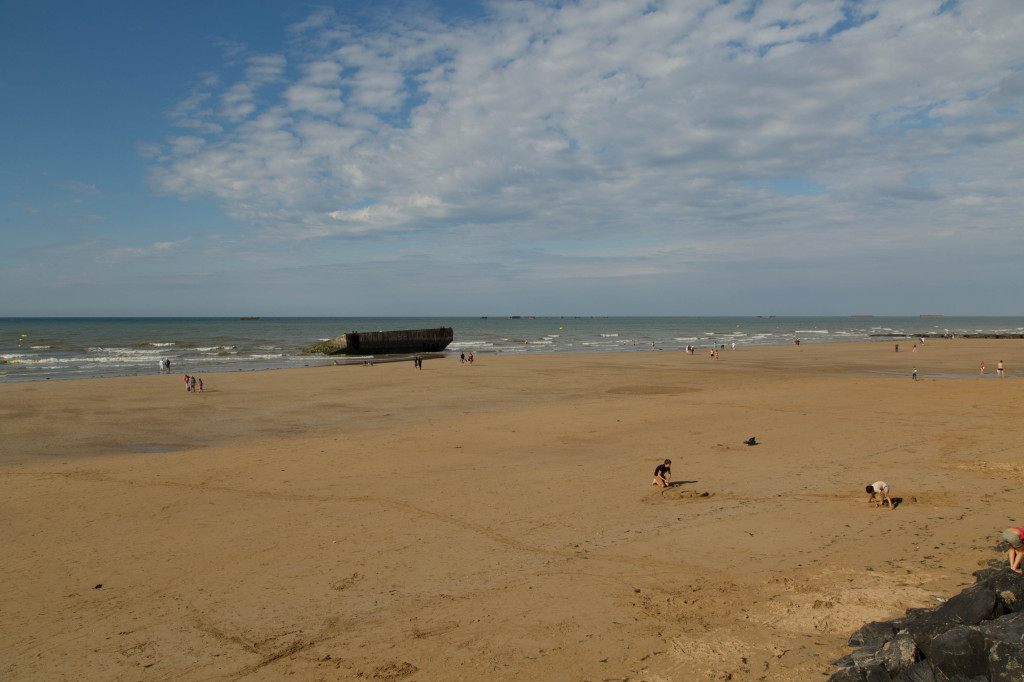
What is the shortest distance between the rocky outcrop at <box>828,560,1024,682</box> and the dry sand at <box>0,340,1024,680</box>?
586mm

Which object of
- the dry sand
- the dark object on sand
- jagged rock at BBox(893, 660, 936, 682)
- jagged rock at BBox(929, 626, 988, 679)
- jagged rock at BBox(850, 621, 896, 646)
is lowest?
the dry sand

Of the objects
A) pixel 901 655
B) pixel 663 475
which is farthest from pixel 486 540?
pixel 901 655

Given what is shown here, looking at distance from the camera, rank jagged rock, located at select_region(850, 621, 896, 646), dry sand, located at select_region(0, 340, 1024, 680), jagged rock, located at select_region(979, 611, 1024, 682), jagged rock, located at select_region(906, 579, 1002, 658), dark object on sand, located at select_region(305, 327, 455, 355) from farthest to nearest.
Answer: dark object on sand, located at select_region(305, 327, 455, 355), dry sand, located at select_region(0, 340, 1024, 680), jagged rock, located at select_region(850, 621, 896, 646), jagged rock, located at select_region(906, 579, 1002, 658), jagged rock, located at select_region(979, 611, 1024, 682)

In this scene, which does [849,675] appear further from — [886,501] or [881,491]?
[886,501]

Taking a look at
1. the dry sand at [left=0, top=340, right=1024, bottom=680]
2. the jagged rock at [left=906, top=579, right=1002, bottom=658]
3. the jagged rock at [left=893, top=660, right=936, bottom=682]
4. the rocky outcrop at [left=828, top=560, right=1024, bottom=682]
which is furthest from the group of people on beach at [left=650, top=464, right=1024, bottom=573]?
the jagged rock at [left=893, top=660, right=936, bottom=682]

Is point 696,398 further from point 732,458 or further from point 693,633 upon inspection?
point 693,633

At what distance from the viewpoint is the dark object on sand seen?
5822 centimetres

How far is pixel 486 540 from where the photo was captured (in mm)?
9617

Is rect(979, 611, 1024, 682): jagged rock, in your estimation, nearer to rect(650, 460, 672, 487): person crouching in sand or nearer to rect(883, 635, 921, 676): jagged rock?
rect(883, 635, 921, 676): jagged rock

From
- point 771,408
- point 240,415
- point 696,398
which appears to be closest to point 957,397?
point 771,408

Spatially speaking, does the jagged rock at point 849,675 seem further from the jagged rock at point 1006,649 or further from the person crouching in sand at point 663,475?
the person crouching in sand at point 663,475

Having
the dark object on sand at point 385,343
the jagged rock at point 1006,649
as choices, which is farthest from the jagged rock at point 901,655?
the dark object on sand at point 385,343

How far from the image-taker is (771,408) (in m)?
22.3

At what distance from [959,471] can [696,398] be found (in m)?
12.8
